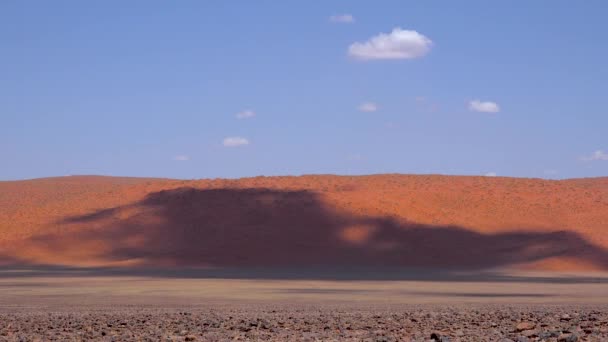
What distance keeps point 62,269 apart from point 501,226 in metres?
24.9

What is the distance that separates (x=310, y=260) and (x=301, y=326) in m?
32.8

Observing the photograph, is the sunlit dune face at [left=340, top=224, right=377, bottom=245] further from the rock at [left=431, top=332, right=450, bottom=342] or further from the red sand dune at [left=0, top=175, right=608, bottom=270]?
the rock at [left=431, top=332, right=450, bottom=342]

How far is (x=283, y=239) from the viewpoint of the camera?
5350cm

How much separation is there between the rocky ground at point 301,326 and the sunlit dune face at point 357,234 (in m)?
31.3

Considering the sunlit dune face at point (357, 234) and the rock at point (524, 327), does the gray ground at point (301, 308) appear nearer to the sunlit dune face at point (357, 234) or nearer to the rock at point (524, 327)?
the rock at point (524, 327)

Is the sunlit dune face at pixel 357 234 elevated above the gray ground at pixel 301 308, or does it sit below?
above

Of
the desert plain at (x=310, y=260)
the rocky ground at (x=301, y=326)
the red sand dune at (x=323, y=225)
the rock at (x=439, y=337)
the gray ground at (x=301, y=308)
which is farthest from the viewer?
the red sand dune at (x=323, y=225)

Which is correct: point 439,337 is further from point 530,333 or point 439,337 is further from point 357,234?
point 357,234

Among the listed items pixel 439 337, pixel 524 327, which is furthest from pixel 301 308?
pixel 439 337

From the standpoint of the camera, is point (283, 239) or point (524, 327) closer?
point (524, 327)

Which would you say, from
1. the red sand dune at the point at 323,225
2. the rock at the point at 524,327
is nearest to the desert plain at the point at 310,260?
the rock at the point at 524,327

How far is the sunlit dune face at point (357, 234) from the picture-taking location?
5328cm

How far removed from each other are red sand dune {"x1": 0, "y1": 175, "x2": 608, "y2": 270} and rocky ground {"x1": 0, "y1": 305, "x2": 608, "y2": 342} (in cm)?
2787

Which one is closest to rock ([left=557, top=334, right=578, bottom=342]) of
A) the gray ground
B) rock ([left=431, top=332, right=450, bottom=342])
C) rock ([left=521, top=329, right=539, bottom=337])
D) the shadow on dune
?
the gray ground
